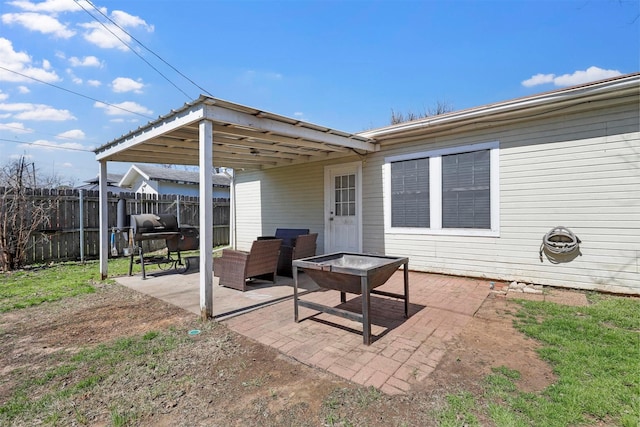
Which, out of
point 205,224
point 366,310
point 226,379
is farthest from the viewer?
point 205,224

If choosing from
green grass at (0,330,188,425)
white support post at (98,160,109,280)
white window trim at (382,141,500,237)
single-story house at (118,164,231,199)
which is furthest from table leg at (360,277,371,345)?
single-story house at (118,164,231,199)

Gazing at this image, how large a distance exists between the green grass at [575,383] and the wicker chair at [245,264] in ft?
11.0

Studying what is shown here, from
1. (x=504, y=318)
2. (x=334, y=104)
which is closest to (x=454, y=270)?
(x=504, y=318)

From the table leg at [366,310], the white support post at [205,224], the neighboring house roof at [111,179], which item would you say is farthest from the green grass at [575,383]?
the neighboring house roof at [111,179]

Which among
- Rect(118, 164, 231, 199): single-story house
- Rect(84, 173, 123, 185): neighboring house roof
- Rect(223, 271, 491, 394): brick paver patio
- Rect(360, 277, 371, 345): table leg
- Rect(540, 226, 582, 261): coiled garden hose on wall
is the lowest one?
Rect(223, 271, 491, 394): brick paver patio

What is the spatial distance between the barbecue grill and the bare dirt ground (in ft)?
7.34

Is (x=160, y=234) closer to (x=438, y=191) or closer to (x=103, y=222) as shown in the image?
(x=103, y=222)

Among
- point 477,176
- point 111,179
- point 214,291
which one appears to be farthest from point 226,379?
point 111,179

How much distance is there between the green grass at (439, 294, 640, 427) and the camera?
5.88 feet

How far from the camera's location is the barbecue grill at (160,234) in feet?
18.5

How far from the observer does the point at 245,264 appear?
4.58 meters

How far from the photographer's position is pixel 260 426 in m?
1.79

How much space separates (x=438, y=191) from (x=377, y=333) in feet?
11.4

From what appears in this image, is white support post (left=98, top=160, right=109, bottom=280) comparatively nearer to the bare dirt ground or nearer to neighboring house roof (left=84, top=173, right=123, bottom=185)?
the bare dirt ground
